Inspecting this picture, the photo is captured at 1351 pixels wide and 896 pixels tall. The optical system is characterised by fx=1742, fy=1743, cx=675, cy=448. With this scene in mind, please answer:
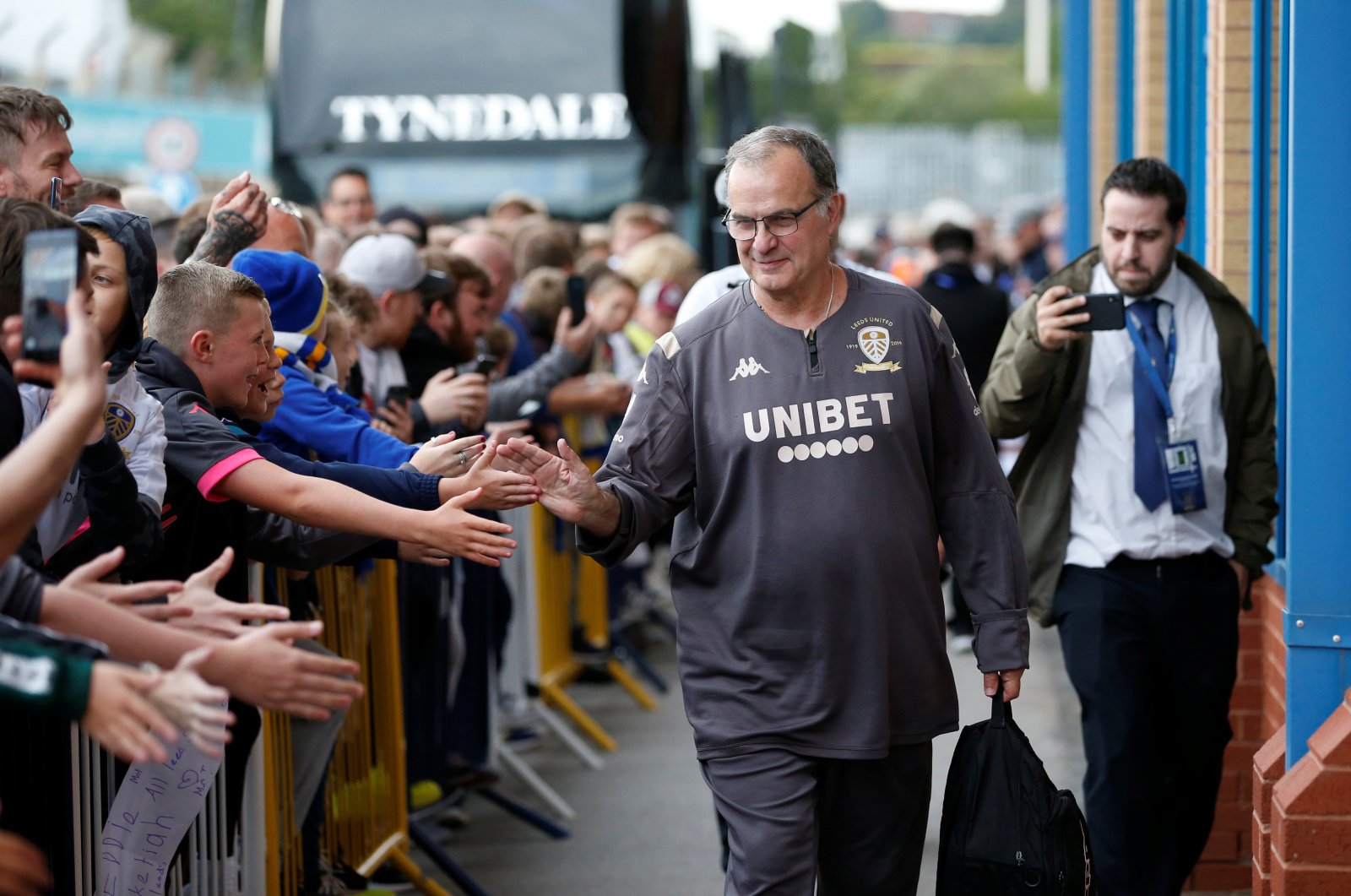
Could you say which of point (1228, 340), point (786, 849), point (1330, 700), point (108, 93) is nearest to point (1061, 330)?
point (1228, 340)

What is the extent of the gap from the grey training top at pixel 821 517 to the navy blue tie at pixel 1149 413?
94cm

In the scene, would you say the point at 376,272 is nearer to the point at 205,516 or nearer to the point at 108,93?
the point at 205,516

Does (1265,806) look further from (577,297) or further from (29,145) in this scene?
(577,297)

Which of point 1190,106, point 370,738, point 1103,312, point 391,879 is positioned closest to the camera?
point 1103,312

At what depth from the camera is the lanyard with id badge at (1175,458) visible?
4.73 meters

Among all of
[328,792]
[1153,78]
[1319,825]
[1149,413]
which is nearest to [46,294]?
[328,792]

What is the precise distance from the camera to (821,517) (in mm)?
3703

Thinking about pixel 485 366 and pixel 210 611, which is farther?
pixel 485 366

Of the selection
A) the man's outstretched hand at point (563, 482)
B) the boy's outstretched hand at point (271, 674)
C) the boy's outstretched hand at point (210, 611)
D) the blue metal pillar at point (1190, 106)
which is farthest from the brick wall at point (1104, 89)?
the boy's outstretched hand at point (271, 674)

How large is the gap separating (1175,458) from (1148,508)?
16cm

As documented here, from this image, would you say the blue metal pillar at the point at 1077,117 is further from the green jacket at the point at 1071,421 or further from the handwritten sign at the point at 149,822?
the handwritten sign at the point at 149,822

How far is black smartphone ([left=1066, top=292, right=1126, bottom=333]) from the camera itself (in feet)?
15.1

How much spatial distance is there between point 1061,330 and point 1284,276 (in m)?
0.64

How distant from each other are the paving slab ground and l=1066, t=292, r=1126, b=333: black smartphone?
6.99 feet
